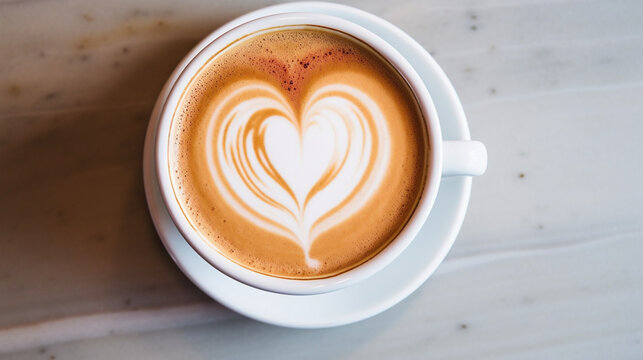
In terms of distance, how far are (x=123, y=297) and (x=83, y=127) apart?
356 millimetres

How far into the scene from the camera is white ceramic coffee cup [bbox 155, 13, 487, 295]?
2.75 ft

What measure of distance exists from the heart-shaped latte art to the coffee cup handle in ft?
0.32

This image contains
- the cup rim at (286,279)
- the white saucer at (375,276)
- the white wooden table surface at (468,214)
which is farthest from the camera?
the white wooden table surface at (468,214)

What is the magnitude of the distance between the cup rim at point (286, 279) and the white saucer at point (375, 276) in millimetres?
87

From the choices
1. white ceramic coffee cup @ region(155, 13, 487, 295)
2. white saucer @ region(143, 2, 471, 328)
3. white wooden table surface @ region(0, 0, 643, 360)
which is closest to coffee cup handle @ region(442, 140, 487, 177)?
white ceramic coffee cup @ region(155, 13, 487, 295)

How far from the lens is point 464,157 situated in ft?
2.86

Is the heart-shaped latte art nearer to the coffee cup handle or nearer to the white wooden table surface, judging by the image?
the coffee cup handle

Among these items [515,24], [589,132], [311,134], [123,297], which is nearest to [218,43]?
[311,134]

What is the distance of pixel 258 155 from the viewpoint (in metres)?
0.88

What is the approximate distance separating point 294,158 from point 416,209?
0.21 meters

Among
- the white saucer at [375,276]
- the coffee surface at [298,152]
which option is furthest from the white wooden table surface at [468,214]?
the coffee surface at [298,152]

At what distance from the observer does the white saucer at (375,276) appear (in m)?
0.97

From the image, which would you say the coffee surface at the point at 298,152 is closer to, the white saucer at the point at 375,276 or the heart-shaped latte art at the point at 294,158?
the heart-shaped latte art at the point at 294,158

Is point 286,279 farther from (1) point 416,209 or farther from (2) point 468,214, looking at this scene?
(2) point 468,214
